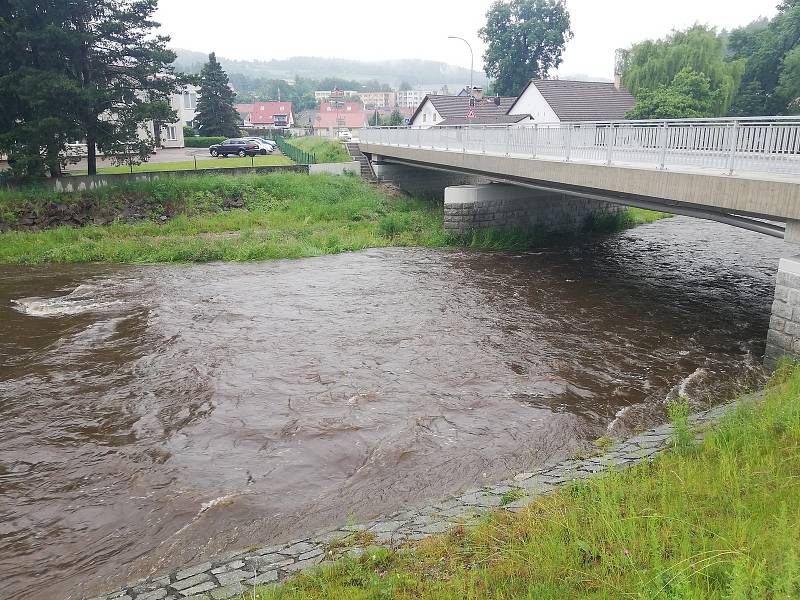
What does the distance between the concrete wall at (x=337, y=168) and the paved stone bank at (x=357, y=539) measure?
100 ft

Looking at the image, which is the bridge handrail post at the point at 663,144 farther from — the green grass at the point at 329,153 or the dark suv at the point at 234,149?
the dark suv at the point at 234,149

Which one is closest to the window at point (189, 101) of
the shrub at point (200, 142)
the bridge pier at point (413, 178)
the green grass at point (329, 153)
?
the shrub at point (200, 142)

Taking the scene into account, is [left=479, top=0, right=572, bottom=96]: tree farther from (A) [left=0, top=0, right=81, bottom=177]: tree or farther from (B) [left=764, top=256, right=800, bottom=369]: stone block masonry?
(B) [left=764, top=256, right=800, bottom=369]: stone block masonry

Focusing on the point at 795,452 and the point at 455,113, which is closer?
the point at 795,452

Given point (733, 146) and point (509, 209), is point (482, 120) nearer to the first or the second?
point (509, 209)

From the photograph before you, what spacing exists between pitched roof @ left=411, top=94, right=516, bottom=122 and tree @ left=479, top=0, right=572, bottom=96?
16.0 m

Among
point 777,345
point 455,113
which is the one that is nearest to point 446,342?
point 777,345

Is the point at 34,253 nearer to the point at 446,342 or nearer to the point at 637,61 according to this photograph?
the point at 446,342

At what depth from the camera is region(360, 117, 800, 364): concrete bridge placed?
10.9 m

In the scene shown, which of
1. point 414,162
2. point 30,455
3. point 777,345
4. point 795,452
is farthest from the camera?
point 414,162

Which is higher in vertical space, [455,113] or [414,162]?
[455,113]

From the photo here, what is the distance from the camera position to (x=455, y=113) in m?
60.5

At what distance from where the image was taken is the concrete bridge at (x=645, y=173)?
10.9 meters

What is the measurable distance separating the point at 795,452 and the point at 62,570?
7942 mm
